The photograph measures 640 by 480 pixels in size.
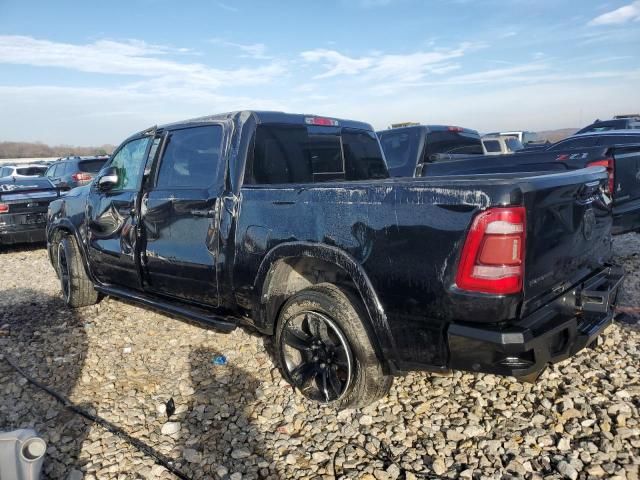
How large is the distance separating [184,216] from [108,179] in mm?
1215

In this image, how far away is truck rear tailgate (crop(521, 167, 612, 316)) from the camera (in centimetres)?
231

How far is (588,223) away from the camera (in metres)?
2.83

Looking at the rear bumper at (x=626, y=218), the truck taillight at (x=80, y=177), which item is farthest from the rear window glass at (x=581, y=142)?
the truck taillight at (x=80, y=177)

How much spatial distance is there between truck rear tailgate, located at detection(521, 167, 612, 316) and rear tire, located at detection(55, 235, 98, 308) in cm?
449

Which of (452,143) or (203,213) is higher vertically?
(452,143)

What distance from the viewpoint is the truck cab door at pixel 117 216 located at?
429 cm

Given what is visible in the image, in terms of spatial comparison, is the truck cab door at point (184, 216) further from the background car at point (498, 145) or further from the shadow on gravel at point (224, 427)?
the background car at point (498, 145)

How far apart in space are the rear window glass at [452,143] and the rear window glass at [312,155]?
3.35 metres

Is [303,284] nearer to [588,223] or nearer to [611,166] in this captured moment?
[588,223]

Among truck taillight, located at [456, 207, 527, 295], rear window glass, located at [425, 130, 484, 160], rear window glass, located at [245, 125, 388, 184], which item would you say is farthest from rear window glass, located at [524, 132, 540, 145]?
truck taillight, located at [456, 207, 527, 295]

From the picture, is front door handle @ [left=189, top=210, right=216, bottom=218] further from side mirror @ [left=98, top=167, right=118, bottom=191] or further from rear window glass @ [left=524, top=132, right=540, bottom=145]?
rear window glass @ [left=524, top=132, right=540, bottom=145]

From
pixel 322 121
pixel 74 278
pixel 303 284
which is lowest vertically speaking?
pixel 74 278

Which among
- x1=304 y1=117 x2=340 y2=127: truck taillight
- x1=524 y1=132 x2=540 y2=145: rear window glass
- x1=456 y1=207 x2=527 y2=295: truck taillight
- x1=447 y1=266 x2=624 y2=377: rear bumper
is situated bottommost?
x1=447 y1=266 x2=624 y2=377: rear bumper

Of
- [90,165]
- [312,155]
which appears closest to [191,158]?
[312,155]
